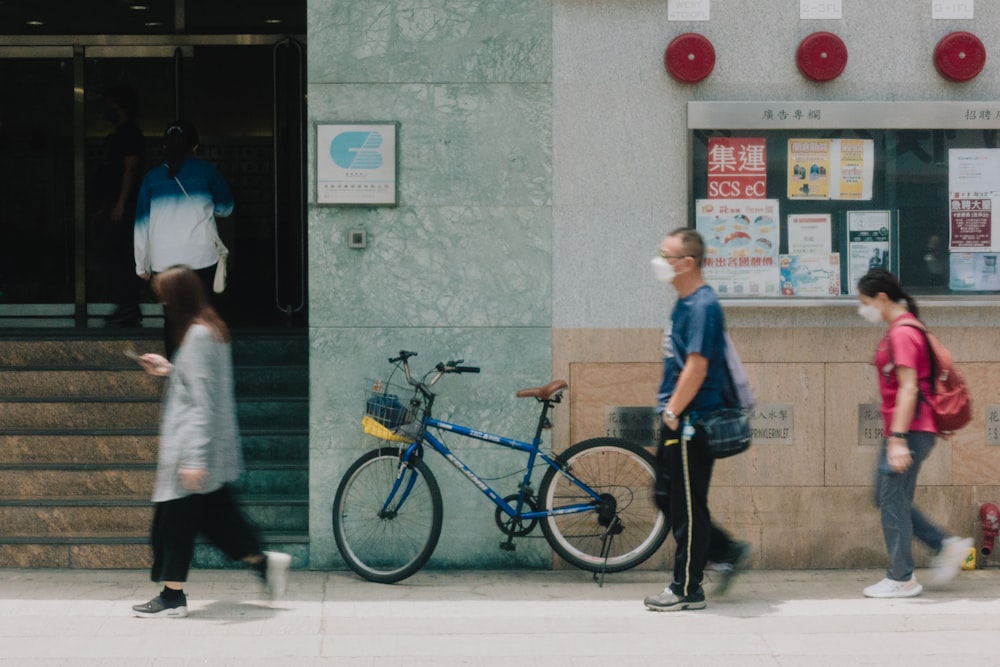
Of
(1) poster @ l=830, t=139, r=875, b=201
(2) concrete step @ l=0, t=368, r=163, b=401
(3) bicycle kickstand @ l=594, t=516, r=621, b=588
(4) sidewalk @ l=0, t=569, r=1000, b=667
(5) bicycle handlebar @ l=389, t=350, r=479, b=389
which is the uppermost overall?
(1) poster @ l=830, t=139, r=875, b=201

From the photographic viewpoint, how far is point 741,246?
26.0ft

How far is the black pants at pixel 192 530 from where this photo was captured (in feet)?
21.2

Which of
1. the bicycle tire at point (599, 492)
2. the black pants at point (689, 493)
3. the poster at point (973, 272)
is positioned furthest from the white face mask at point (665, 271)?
the poster at point (973, 272)

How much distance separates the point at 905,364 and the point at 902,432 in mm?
347

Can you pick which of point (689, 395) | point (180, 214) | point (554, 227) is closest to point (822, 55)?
point (554, 227)

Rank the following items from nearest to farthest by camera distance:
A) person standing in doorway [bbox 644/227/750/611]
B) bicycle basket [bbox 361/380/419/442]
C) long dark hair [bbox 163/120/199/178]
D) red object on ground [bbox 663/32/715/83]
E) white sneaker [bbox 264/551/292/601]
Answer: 1. person standing in doorway [bbox 644/227/750/611]
2. white sneaker [bbox 264/551/292/601]
3. bicycle basket [bbox 361/380/419/442]
4. red object on ground [bbox 663/32/715/83]
5. long dark hair [bbox 163/120/199/178]

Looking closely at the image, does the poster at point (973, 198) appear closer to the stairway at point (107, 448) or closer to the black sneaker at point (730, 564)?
the black sneaker at point (730, 564)

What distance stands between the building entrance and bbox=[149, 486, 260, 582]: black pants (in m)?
4.97

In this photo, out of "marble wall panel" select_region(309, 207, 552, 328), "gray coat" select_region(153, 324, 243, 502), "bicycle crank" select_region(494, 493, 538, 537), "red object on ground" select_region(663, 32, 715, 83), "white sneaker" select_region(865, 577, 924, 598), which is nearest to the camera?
"gray coat" select_region(153, 324, 243, 502)

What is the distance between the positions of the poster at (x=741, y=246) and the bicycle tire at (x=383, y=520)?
2.09 meters

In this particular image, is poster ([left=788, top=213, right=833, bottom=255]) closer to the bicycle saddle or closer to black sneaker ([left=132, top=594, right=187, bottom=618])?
the bicycle saddle

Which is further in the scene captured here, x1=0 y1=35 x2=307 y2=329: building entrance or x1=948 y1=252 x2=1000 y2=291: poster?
x1=0 y1=35 x2=307 y2=329: building entrance

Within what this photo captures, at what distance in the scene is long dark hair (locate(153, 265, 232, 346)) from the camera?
6375 millimetres

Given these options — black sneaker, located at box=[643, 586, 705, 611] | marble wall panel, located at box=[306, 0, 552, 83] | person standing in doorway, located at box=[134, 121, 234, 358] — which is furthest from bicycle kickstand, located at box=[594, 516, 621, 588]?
person standing in doorway, located at box=[134, 121, 234, 358]
